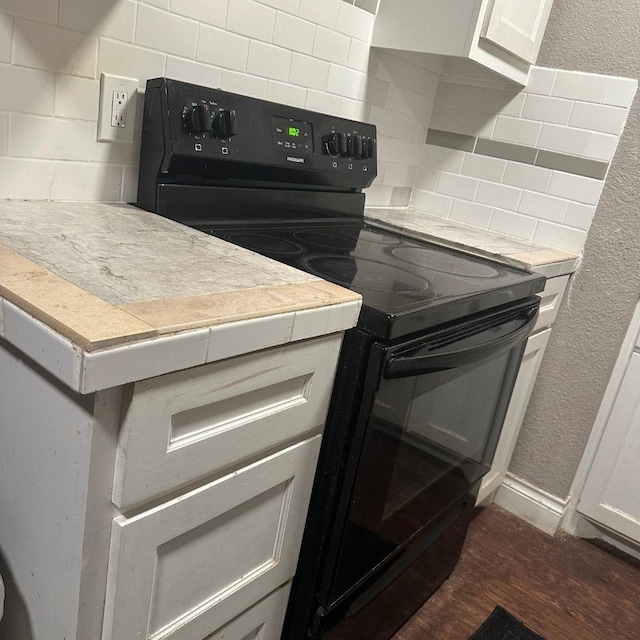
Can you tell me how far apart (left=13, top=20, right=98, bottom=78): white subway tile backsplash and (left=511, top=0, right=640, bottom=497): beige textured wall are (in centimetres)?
136

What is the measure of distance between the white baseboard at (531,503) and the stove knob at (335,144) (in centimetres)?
126

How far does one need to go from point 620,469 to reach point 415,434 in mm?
1061

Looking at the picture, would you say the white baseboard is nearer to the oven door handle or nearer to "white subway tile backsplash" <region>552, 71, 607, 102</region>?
the oven door handle

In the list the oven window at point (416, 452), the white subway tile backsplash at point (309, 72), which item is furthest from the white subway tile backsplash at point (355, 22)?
the oven window at point (416, 452)

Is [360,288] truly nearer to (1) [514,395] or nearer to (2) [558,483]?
(1) [514,395]

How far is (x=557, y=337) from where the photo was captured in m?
1.92

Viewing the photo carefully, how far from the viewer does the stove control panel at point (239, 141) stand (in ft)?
3.96

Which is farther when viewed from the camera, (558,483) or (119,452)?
(558,483)

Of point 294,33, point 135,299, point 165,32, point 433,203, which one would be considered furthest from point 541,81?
point 135,299

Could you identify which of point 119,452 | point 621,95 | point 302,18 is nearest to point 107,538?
point 119,452

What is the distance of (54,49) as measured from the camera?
1.09 m

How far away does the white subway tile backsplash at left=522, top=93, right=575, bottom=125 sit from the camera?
1829 mm

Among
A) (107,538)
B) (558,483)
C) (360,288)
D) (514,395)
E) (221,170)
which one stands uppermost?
(221,170)

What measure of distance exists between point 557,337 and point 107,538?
1.57 meters
